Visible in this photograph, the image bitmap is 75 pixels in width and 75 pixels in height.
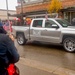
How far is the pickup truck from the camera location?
824 centimetres

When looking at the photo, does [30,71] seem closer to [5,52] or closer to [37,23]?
[5,52]

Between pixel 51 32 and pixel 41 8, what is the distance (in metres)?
15.4

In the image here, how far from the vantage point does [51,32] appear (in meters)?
8.88

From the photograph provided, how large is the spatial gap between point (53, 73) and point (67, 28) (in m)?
3.76

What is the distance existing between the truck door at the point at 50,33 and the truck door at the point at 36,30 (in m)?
0.31

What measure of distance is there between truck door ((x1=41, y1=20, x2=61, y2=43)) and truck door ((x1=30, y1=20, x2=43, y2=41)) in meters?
0.31

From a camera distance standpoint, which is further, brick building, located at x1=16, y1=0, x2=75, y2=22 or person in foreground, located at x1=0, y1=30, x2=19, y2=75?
brick building, located at x1=16, y1=0, x2=75, y2=22

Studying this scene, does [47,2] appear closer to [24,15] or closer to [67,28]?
[24,15]

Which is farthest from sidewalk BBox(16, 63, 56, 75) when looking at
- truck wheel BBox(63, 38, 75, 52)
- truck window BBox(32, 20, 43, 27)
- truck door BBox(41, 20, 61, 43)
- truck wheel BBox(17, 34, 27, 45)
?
truck wheel BBox(17, 34, 27, 45)

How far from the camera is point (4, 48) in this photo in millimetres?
2234

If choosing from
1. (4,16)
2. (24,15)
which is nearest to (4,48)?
(24,15)

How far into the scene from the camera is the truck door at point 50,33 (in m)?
8.62

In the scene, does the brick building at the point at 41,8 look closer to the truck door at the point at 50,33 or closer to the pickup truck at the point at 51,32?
the pickup truck at the point at 51,32

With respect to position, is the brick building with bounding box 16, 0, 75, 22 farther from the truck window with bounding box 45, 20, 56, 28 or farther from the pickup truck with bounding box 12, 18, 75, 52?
the truck window with bounding box 45, 20, 56, 28
